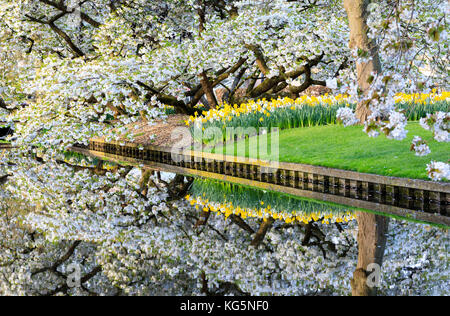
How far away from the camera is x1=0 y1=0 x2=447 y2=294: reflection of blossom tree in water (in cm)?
441

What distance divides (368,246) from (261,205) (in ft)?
8.12

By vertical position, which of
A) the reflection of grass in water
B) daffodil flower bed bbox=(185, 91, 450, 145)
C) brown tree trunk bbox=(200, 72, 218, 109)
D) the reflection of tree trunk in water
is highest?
brown tree trunk bbox=(200, 72, 218, 109)

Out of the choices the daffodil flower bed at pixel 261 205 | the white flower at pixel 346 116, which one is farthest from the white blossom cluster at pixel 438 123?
the daffodil flower bed at pixel 261 205

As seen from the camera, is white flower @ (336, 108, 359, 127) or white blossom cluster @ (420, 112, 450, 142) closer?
white blossom cluster @ (420, 112, 450, 142)

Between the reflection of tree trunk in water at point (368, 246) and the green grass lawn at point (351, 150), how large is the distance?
1.30 m

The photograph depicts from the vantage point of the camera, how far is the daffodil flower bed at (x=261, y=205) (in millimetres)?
6418

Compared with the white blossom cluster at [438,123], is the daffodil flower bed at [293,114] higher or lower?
lower

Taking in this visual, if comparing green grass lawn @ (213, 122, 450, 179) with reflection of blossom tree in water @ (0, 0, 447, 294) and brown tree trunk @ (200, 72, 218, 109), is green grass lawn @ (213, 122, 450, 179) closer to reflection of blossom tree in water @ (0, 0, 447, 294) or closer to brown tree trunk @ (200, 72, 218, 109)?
reflection of blossom tree in water @ (0, 0, 447, 294)

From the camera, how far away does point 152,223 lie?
653 centimetres

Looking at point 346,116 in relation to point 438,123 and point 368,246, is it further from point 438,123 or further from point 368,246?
point 368,246

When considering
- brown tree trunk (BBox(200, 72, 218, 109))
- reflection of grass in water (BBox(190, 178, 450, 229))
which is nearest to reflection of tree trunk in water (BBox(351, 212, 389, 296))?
Result: reflection of grass in water (BBox(190, 178, 450, 229))

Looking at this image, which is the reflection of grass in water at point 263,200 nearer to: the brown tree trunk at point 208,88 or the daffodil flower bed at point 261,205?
the daffodil flower bed at point 261,205

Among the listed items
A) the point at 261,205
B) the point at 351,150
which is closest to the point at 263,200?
the point at 261,205

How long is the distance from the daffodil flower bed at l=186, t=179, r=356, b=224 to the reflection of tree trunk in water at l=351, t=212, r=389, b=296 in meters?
0.30
